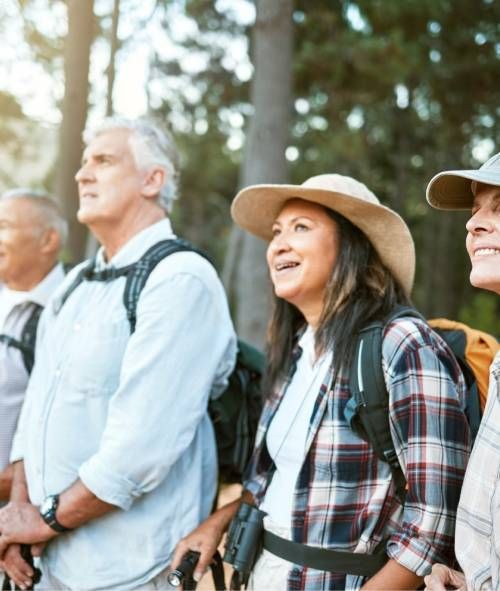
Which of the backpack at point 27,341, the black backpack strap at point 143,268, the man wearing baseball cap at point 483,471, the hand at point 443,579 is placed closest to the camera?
the man wearing baseball cap at point 483,471

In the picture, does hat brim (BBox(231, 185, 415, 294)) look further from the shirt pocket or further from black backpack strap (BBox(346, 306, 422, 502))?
the shirt pocket

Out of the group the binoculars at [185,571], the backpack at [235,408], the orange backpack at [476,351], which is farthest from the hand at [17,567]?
the orange backpack at [476,351]

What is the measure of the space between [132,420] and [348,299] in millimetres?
889

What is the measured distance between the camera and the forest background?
8.09m

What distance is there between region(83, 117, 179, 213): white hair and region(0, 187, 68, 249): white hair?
658 mm

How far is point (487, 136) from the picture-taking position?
15.8 metres

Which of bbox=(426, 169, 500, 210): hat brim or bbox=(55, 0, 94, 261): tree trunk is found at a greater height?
bbox=(55, 0, 94, 261): tree trunk

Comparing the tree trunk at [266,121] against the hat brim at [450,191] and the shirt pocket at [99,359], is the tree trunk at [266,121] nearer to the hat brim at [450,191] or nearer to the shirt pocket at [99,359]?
the shirt pocket at [99,359]

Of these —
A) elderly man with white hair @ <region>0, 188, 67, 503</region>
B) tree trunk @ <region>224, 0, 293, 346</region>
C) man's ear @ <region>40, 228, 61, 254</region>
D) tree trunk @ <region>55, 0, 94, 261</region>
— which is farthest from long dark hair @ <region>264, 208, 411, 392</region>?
tree trunk @ <region>224, 0, 293, 346</region>

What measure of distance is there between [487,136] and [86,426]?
14983 millimetres

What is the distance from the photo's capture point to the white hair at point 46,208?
12.4ft

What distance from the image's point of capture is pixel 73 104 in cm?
697

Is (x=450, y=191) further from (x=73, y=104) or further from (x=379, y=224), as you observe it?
(x=73, y=104)

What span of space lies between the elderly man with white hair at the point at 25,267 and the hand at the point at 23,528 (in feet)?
2.44
